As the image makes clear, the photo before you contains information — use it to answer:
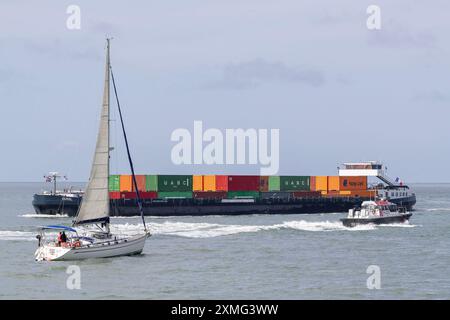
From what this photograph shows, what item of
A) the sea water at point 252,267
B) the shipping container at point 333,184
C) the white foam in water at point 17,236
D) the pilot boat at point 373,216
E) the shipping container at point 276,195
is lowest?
the sea water at point 252,267

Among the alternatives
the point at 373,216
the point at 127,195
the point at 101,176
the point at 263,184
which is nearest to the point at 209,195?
the point at 263,184

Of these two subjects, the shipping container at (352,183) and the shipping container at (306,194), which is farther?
the shipping container at (352,183)

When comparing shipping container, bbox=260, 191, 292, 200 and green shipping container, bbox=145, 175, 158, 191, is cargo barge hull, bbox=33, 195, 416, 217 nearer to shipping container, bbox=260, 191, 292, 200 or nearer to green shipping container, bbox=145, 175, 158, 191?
shipping container, bbox=260, 191, 292, 200

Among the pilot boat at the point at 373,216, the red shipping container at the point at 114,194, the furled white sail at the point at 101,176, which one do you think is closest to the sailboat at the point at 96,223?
the furled white sail at the point at 101,176

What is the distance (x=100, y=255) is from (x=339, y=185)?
77.7 metres

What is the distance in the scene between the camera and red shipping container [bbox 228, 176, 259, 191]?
406 feet

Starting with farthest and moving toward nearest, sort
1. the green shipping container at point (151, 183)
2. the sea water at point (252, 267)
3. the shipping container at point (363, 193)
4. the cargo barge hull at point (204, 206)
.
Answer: the shipping container at point (363, 193) → the green shipping container at point (151, 183) → the cargo barge hull at point (204, 206) → the sea water at point (252, 267)

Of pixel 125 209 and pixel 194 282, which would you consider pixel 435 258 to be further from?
pixel 125 209

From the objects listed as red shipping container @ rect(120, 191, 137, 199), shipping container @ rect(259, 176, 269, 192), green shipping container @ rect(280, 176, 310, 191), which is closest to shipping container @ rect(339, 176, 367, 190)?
green shipping container @ rect(280, 176, 310, 191)

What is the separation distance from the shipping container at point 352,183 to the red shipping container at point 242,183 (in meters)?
14.4

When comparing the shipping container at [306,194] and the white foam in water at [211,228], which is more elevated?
the shipping container at [306,194]

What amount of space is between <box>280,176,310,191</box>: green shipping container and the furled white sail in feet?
229

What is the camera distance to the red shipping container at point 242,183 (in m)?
124

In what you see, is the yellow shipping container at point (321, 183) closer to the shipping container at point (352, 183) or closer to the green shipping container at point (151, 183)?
the shipping container at point (352, 183)
